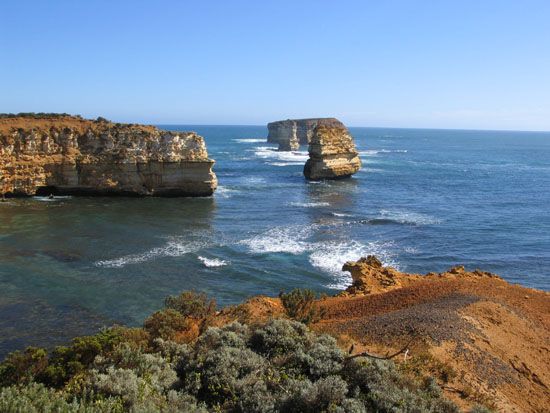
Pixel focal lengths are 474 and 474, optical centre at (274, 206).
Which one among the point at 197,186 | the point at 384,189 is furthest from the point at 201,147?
the point at 384,189

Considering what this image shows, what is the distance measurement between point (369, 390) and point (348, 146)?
60.2 m

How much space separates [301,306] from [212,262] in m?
11.9

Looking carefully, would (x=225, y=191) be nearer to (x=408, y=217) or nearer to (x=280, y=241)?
(x=408, y=217)

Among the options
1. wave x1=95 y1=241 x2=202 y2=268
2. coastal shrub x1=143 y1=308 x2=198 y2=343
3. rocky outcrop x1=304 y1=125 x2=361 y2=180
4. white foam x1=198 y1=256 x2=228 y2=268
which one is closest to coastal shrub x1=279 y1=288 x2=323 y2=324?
coastal shrub x1=143 y1=308 x2=198 y2=343

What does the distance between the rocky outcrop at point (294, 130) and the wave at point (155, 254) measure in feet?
306

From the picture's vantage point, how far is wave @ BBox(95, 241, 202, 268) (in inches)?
1127

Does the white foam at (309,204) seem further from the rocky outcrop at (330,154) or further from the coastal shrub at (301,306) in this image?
the coastal shrub at (301,306)

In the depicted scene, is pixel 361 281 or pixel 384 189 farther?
pixel 384 189

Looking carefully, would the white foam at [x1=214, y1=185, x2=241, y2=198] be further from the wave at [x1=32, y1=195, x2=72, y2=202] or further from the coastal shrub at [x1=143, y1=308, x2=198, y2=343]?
the coastal shrub at [x1=143, y1=308, x2=198, y2=343]

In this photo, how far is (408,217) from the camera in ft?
143

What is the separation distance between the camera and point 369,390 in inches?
416

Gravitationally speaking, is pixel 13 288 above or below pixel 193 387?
below

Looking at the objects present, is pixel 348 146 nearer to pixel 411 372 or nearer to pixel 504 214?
pixel 504 214

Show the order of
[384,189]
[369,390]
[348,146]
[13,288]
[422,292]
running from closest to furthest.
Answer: [369,390]
[422,292]
[13,288]
[384,189]
[348,146]
